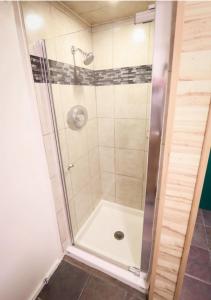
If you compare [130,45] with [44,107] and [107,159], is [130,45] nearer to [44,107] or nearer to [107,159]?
[44,107]

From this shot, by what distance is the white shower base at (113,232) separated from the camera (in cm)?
144

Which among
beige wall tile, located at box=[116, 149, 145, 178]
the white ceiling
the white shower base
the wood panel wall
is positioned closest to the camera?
the wood panel wall

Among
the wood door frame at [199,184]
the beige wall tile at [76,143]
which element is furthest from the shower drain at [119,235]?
the beige wall tile at [76,143]

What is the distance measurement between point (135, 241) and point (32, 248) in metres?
0.98

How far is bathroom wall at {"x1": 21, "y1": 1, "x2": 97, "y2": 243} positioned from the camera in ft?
3.17

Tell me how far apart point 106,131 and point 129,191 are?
0.78m

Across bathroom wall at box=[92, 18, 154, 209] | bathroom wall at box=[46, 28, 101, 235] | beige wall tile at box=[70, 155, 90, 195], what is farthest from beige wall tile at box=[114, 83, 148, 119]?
beige wall tile at box=[70, 155, 90, 195]

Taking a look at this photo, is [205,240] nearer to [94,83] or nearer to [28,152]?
[28,152]

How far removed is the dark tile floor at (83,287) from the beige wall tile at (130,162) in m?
0.98

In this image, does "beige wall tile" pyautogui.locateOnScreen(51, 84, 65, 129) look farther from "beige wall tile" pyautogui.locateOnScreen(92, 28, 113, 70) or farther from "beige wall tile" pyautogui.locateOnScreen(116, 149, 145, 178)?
"beige wall tile" pyautogui.locateOnScreen(116, 149, 145, 178)

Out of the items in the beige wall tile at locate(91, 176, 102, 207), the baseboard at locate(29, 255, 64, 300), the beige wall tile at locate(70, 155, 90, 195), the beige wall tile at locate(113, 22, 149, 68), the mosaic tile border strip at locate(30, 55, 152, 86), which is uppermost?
the beige wall tile at locate(113, 22, 149, 68)

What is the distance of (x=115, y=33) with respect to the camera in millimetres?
1415

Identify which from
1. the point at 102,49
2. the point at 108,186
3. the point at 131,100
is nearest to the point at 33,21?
the point at 102,49

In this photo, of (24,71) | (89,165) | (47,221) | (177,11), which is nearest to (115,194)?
(89,165)
